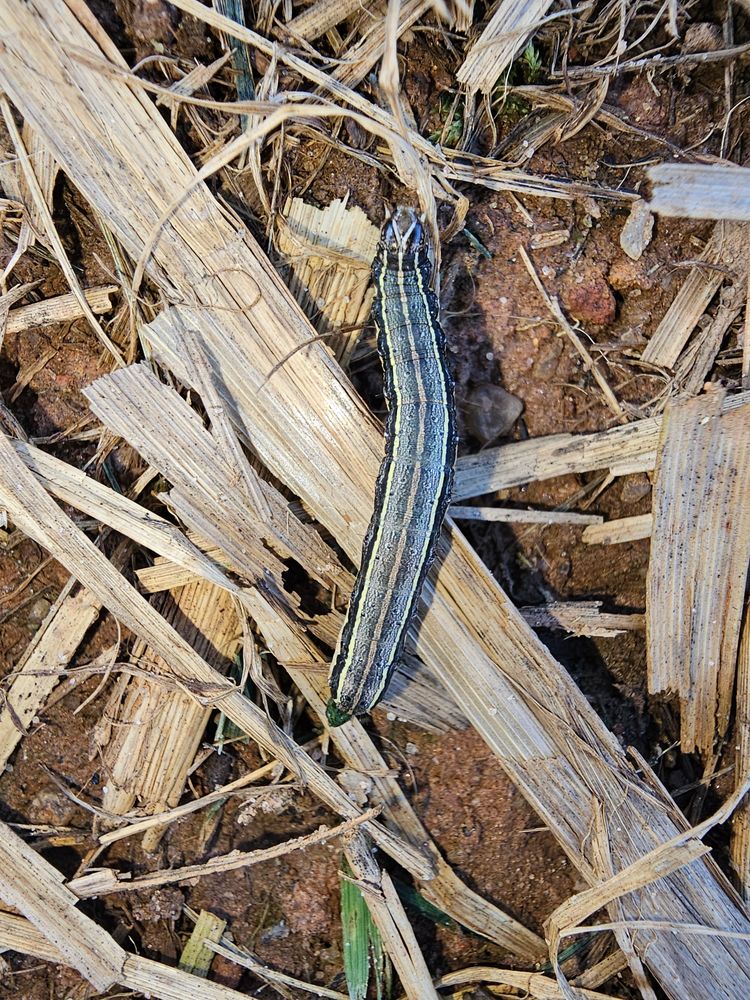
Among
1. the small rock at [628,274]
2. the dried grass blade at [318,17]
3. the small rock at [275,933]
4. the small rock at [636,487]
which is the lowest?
the small rock at [275,933]

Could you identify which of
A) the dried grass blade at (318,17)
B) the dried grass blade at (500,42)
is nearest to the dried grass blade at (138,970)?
the dried grass blade at (318,17)

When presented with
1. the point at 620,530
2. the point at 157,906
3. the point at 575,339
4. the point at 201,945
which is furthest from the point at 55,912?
the point at 575,339

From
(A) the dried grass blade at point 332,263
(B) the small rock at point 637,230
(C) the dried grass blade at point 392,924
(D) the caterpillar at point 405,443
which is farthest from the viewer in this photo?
(C) the dried grass blade at point 392,924

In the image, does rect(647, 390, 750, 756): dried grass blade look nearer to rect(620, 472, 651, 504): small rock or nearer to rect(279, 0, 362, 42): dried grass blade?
rect(620, 472, 651, 504): small rock

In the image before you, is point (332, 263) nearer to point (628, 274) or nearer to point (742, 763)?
point (628, 274)

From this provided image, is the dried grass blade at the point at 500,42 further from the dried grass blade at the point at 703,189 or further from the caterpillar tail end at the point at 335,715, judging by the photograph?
the caterpillar tail end at the point at 335,715

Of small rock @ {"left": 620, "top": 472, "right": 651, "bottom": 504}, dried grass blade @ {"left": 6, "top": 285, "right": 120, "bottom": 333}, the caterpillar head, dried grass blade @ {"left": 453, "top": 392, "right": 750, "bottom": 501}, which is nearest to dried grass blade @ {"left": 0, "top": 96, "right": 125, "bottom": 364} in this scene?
dried grass blade @ {"left": 6, "top": 285, "right": 120, "bottom": 333}

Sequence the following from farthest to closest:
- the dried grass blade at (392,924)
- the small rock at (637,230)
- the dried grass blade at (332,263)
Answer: the dried grass blade at (392,924) → the small rock at (637,230) → the dried grass blade at (332,263)
